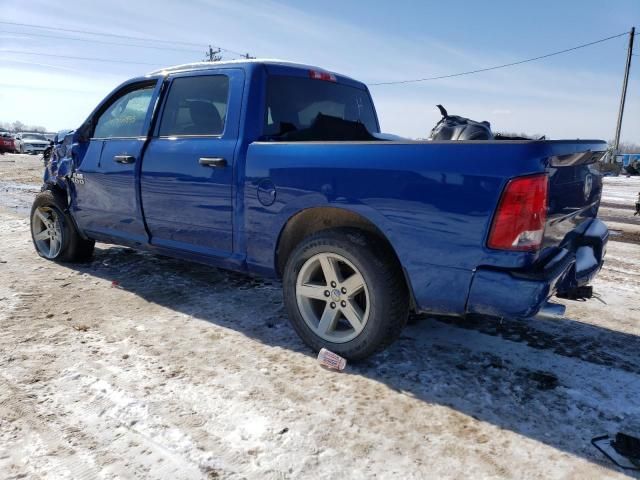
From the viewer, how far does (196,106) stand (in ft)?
12.2

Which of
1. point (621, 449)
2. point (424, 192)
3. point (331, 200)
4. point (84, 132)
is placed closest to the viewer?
point (621, 449)

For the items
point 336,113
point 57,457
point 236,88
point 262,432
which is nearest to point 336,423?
point 262,432

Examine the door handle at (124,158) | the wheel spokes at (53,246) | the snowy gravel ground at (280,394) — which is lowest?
the snowy gravel ground at (280,394)

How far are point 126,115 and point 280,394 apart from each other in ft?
10.0

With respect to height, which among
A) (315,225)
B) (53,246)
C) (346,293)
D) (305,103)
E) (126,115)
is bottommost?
(53,246)

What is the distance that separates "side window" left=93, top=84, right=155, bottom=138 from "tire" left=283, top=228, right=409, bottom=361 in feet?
6.81

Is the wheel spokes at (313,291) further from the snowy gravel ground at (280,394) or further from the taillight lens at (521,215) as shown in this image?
the taillight lens at (521,215)

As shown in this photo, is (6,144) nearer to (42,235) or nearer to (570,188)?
(42,235)

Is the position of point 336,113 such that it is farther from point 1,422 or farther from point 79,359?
point 1,422

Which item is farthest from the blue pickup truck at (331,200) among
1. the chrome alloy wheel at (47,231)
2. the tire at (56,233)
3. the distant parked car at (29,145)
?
the distant parked car at (29,145)

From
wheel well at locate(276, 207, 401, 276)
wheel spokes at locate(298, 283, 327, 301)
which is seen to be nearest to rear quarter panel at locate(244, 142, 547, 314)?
wheel well at locate(276, 207, 401, 276)

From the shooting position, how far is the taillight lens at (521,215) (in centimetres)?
222

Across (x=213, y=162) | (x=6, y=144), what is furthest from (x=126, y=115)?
(x=6, y=144)

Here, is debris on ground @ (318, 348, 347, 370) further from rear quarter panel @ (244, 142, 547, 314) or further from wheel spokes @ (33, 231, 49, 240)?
wheel spokes @ (33, 231, 49, 240)
